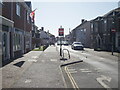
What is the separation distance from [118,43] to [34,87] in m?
27.6

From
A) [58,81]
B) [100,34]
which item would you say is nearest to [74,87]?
[58,81]

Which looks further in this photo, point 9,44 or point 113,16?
point 113,16

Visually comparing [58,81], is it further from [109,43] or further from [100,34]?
[100,34]

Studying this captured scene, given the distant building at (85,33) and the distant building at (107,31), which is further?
the distant building at (85,33)

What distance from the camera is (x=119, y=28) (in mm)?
31984

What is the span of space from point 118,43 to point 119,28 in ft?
8.93

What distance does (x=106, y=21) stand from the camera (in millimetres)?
35469

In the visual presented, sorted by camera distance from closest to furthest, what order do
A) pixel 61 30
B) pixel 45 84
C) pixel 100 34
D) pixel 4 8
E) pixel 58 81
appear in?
pixel 45 84 < pixel 58 81 < pixel 4 8 < pixel 61 30 < pixel 100 34

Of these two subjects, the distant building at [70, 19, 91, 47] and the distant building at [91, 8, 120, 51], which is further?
the distant building at [70, 19, 91, 47]

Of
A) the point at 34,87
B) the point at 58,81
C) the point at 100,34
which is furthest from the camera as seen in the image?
the point at 100,34

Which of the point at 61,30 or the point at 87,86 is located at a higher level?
the point at 61,30

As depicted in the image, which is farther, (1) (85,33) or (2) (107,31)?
(1) (85,33)

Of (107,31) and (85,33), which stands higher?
(85,33)

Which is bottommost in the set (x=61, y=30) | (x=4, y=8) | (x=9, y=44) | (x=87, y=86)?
(x=87, y=86)
